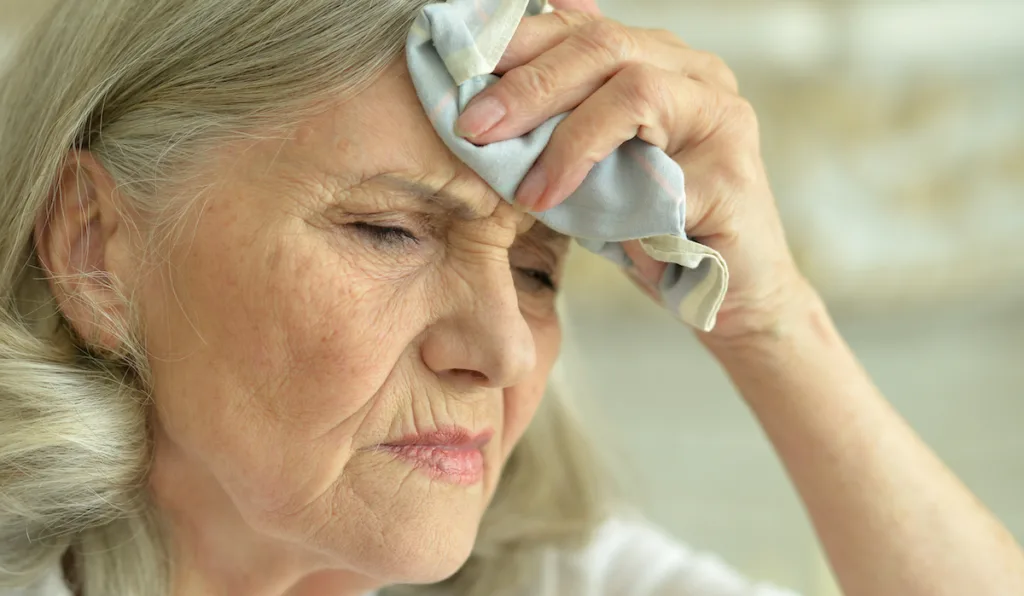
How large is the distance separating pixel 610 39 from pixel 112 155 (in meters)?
0.53

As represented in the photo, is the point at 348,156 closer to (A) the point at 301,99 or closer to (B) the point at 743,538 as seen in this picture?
(A) the point at 301,99

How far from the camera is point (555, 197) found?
961mm

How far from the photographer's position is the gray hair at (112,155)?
3.16 feet

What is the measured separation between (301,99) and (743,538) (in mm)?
1589

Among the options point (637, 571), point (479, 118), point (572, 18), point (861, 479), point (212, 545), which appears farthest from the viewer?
point (637, 571)

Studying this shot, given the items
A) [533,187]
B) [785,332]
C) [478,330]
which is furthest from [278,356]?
[785,332]

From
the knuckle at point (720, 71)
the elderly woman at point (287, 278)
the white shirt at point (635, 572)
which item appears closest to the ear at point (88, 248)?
the elderly woman at point (287, 278)

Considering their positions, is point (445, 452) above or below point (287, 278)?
below

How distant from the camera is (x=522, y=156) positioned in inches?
37.7

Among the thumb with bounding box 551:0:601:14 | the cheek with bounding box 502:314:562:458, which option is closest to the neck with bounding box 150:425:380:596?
the cheek with bounding box 502:314:562:458

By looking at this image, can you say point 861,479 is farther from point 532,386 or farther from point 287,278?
point 287,278

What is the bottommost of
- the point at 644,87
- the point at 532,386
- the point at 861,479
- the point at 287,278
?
the point at 861,479

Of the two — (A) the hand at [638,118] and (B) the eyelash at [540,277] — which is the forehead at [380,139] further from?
(B) the eyelash at [540,277]

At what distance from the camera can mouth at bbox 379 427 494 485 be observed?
1028 mm
